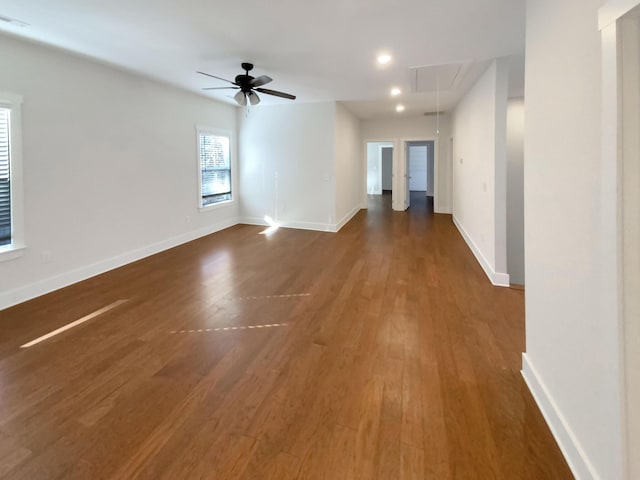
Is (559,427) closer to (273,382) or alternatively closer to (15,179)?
(273,382)

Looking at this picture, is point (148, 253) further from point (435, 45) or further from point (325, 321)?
point (435, 45)

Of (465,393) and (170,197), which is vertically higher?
(170,197)

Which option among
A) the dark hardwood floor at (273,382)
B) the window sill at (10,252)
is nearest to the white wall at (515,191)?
the dark hardwood floor at (273,382)

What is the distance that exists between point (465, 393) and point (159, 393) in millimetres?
1833

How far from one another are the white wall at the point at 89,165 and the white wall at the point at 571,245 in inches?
180

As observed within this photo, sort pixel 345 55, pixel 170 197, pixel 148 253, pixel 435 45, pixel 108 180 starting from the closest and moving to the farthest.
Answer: pixel 435 45, pixel 345 55, pixel 108 180, pixel 148 253, pixel 170 197

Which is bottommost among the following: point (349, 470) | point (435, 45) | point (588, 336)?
point (349, 470)

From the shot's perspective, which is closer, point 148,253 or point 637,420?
point 637,420

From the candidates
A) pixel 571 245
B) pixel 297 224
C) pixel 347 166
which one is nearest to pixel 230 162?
pixel 297 224

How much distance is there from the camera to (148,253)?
5.29m

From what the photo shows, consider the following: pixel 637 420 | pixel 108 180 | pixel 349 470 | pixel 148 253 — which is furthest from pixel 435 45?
pixel 148 253

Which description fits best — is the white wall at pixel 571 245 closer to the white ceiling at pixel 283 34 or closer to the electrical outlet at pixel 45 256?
the white ceiling at pixel 283 34

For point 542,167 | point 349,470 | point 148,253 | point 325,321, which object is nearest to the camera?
point 349,470

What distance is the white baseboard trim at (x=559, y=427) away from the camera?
1436 mm
